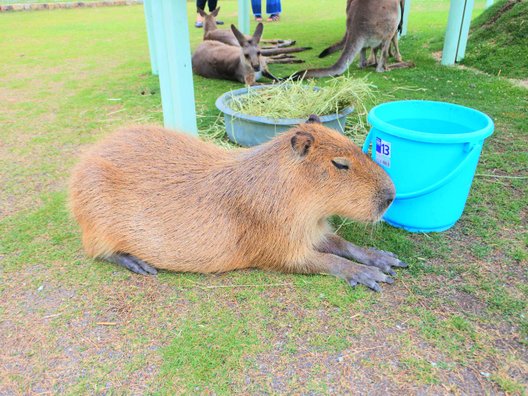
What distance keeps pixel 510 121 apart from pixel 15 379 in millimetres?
4078

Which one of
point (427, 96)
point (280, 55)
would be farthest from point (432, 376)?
point (280, 55)

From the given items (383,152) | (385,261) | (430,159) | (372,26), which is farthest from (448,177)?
(372,26)

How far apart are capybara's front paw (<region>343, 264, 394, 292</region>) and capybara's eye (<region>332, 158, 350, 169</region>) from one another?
52 centimetres

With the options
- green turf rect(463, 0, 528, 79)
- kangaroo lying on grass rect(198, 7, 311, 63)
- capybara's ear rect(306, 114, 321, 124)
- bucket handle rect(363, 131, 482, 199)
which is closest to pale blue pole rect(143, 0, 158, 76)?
kangaroo lying on grass rect(198, 7, 311, 63)

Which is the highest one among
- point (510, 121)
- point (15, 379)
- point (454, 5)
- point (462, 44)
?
point (454, 5)

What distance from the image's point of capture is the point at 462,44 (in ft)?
19.0

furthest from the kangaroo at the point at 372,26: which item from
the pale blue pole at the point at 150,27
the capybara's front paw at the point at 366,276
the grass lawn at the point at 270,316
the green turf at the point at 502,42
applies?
the capybara's front paw at the point at 366,276

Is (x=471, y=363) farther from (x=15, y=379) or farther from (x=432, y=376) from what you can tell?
(x=15, y=379)

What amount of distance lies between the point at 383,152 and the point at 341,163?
0.57m

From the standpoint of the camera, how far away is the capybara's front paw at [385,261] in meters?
2.24

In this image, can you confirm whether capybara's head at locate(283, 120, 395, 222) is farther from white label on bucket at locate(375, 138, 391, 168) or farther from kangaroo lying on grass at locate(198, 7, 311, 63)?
kangaroo lying on grass at locate(198, 7, 311, 63)

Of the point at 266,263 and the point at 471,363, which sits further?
the point at 266,263

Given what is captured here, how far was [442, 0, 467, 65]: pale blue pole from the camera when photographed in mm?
5461

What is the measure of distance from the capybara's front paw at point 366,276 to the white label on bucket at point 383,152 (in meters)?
0.66
